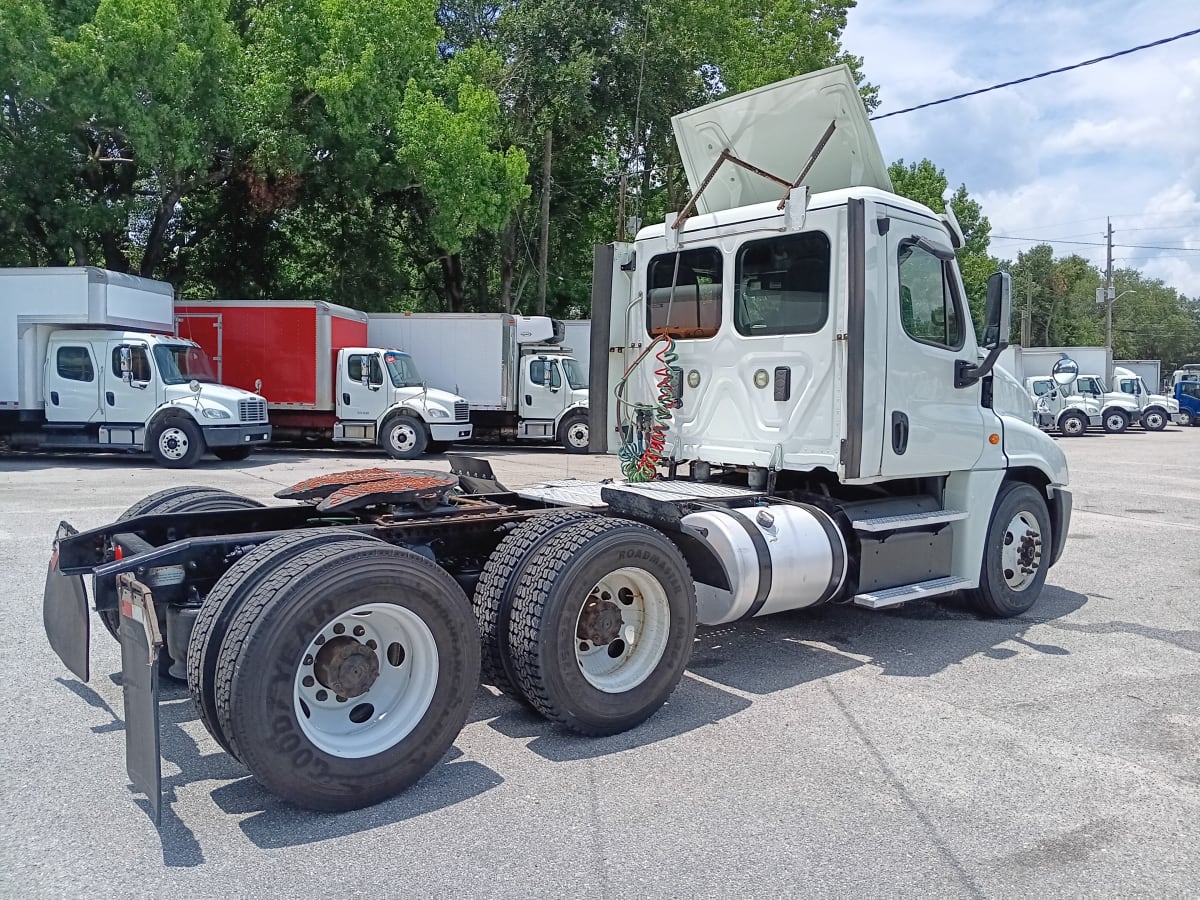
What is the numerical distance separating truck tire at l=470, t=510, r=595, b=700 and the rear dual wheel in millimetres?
470

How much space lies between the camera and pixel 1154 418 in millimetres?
37812

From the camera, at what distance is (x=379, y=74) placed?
23.2m

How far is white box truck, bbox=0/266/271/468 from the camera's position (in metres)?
17.3

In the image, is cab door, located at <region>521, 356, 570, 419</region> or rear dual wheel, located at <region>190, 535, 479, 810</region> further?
cab door, located at <region>521, 356, 570, 419</region>

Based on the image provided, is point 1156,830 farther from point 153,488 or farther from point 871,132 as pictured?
point 153,488

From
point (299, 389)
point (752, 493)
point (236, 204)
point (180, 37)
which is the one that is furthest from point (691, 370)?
point (236, 204)

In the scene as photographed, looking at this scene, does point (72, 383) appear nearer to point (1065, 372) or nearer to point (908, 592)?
point (908, 592)

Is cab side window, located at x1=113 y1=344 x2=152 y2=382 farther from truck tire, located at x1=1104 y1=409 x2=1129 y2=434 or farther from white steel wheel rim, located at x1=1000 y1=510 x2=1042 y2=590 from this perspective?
truck tire, located at x1=1104 y1=409 x2=1129 y2=434

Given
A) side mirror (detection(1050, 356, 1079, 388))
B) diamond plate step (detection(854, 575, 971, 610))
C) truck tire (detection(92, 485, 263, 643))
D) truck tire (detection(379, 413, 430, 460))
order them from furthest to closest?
side mirror (detection(1050, 356, 1079, 388)) → truck tire (detection(379, 413, 430, 460)) → diamond plate step (detection(854, 575, 971, 610)) → truck tire (detection(92, 485, 263, 643))

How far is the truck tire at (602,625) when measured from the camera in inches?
174

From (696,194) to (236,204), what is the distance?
23145 millimetres

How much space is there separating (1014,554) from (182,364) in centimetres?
A: 1557

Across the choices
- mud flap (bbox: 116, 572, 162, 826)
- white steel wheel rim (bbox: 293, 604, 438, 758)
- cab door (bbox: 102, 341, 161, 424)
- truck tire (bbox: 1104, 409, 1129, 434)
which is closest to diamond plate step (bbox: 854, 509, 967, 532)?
white steel wheel rim (bbox: 293, 604, 438, 758)

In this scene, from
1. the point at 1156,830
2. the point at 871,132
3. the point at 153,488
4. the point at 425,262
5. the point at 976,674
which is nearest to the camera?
the point at 1156,830
